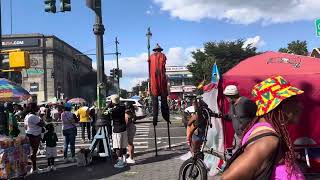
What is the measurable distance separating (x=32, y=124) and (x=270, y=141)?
1062cm

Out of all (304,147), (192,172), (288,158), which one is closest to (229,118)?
(192,172)

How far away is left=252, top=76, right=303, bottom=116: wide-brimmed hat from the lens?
283 centimetres

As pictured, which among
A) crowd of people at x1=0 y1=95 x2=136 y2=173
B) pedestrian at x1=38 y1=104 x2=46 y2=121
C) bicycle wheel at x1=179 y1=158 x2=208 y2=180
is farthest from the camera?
pedestrian at x1=38 y1=104 x2=46 y2=121

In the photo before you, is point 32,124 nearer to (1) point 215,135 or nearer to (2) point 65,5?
(1) point 215,135

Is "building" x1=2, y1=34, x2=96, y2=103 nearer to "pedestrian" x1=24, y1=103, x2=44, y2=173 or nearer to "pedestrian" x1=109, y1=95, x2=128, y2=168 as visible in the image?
"pedestrian" x1=109, y1=95, x2=128, y2=168

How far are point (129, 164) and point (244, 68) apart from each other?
4.27 metres

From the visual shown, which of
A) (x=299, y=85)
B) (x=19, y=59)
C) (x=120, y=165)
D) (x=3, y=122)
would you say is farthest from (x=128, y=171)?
(x=19, y=59)

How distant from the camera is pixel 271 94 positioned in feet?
9.39

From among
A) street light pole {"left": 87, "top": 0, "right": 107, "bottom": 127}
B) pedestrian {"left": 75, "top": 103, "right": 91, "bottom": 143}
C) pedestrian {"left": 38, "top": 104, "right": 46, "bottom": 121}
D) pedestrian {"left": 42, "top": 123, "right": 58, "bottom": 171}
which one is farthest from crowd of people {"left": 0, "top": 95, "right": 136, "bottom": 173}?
pedestrian {"left": 75, "top": 103, "right": 91, "bottom": 143}

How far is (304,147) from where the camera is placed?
400 inches

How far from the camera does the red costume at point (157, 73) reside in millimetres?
14250

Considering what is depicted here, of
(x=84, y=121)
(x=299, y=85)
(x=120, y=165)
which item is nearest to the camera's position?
(x=299, y=85)

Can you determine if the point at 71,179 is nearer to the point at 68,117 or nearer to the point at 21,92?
the point at 21,92

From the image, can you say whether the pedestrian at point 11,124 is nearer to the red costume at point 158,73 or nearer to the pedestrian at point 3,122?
the pedestrian at point 3,122
